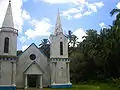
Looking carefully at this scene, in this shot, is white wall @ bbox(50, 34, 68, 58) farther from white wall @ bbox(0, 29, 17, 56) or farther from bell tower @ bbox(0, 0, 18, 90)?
white wall @ bbox(0, 29, 17, 56)

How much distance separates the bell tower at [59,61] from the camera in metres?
32.8

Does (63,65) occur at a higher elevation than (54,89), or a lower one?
higher

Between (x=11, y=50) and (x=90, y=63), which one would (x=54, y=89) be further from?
(x=90, y=63)

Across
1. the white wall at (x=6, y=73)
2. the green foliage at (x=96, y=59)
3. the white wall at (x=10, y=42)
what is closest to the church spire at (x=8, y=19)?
the white wall at (x=10, y=42)

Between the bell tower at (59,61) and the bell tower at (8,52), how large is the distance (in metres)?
6.04

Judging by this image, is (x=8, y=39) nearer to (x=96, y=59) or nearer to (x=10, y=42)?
(x=10, y=42)

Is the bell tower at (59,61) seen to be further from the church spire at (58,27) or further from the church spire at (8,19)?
the church spire at (8,19)

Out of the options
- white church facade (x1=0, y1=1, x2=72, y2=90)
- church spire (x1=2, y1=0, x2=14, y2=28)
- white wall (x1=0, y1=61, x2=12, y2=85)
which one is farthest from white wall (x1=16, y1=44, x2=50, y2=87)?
church spire (x1=2, y1=0, x2=14, y2=28)

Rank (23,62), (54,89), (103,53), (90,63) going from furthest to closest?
(90,63), (103,53), (23,62), (54,89)

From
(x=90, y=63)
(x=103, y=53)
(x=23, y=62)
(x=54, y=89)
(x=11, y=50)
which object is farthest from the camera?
(x=90, y=63)

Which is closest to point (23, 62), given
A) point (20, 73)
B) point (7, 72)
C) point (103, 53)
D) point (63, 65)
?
point (20, 73)

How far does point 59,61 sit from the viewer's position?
110 feet

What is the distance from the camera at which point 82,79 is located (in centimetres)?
4788

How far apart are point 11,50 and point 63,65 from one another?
334 inches
